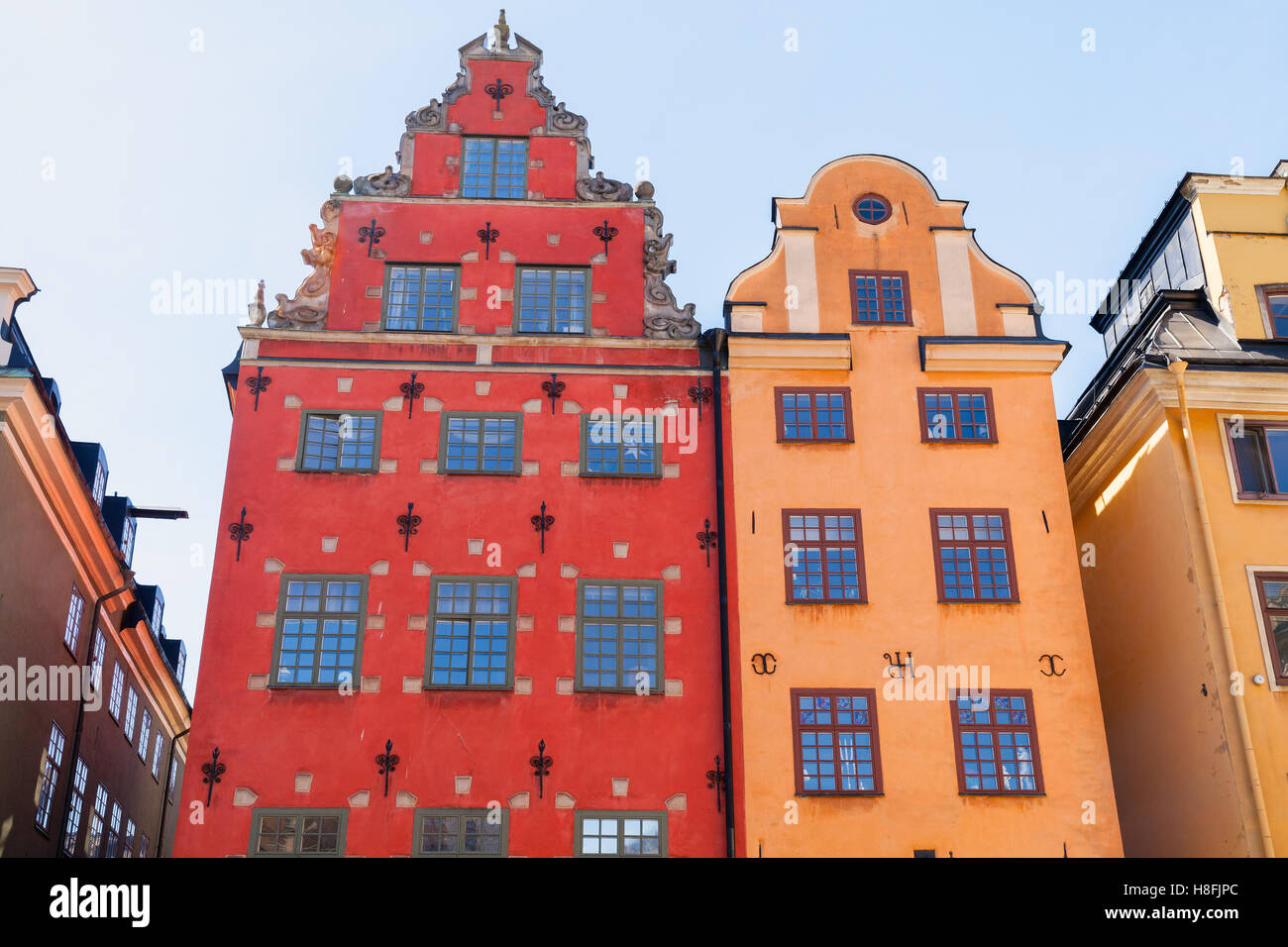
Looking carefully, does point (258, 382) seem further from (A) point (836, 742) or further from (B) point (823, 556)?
(A) point (836, 742)

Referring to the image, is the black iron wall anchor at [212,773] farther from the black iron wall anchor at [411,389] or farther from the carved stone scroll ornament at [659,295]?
the carved stone scroll ornament at [659,295]

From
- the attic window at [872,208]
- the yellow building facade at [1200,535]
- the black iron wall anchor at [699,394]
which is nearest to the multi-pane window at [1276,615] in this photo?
the yellow building facade at [1200,535]

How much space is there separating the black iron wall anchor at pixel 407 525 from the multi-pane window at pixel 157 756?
16794mm

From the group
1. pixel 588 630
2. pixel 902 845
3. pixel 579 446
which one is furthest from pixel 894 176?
pixel 902 845

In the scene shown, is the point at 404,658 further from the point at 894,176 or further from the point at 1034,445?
the point at 894,176

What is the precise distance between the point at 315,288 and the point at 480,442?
166 inches

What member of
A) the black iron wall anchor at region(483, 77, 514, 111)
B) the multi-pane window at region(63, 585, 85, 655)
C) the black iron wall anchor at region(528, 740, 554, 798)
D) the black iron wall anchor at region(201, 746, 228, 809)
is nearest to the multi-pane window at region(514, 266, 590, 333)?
the black iron wall anchor at region(483, 77, 514, 111)

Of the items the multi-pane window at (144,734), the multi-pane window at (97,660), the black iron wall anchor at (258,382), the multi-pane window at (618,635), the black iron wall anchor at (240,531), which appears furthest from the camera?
the multi-pane window at (144,734)

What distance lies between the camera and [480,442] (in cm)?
2284

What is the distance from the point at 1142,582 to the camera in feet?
76.4

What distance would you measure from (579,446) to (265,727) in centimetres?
661

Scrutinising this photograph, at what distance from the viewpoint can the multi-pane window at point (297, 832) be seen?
64.9ft

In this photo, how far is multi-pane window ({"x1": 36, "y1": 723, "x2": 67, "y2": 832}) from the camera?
24641 millimetres

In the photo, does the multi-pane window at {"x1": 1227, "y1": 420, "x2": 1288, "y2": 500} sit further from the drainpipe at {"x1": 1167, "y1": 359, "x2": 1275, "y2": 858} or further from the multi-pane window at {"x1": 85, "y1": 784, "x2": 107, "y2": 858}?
the multi-pane window at {"x1": 85, "y1": 784, "x2": 107, "y2": 858}
